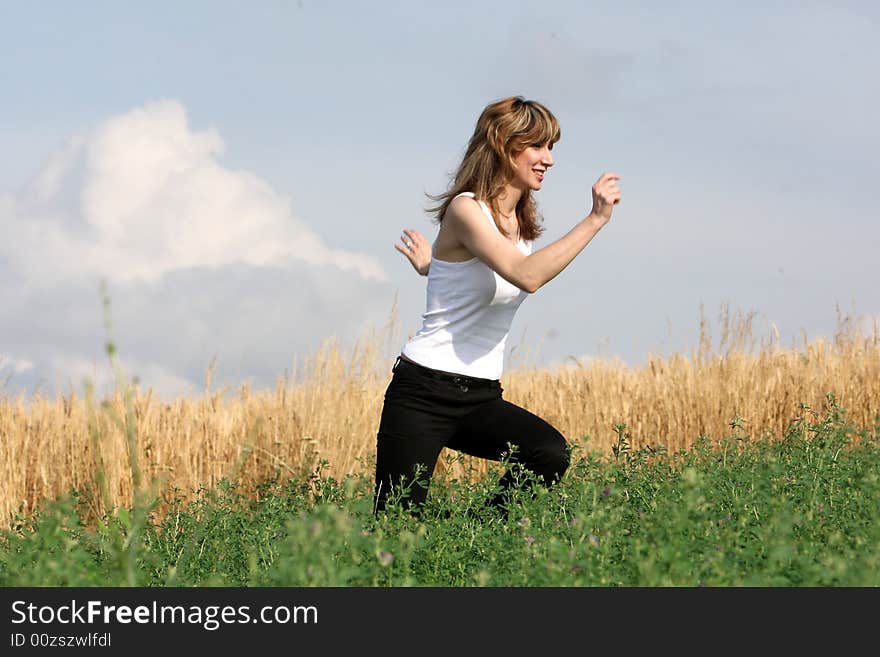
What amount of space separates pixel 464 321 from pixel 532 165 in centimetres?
77

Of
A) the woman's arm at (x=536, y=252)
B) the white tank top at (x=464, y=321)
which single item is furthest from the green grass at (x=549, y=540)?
the woman's arm at (x=536, y=252)

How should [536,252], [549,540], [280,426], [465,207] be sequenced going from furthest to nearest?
1. [280,426]
2. [465,207]
3. [536,252]
4. [549,540]

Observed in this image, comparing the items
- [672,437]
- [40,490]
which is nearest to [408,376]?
[40,490]

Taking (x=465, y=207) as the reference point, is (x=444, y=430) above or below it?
below

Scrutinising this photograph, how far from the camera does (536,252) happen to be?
4027 mm

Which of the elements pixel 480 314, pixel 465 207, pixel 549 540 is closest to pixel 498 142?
pixel 465 207

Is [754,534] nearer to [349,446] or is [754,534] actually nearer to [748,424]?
[349,446]

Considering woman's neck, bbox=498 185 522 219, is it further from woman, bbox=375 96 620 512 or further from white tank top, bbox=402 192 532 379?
white tank top, bbox=402 192 532 379

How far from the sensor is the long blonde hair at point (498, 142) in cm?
436

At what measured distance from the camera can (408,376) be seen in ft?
13.9

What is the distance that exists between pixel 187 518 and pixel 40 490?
2.59m

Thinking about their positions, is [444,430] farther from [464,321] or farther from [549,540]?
[549,540]

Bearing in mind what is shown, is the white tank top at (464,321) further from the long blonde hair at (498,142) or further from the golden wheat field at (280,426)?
Answer: the golden wheat field at (280,426)

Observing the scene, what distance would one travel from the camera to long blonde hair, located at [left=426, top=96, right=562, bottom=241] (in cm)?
436
